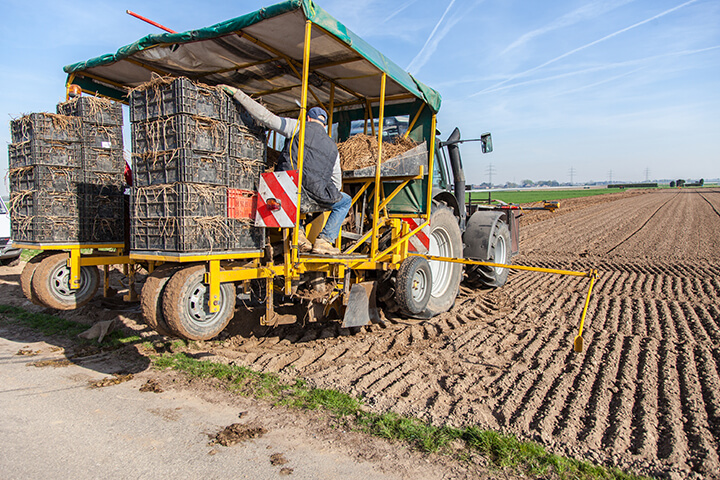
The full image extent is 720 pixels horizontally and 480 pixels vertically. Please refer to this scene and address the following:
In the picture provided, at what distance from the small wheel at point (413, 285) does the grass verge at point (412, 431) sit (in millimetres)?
1844

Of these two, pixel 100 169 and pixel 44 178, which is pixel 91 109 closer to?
pixel 100 169

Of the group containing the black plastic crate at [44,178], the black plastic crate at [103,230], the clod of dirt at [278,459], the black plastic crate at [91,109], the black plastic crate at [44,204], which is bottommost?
the clod of dirt at [278,459]

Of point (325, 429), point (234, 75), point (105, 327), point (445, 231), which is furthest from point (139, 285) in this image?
point (325, 429)

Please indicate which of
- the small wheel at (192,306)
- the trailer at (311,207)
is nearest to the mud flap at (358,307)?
the trailer at (311,207)

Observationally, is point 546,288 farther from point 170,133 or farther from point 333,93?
point 170,133

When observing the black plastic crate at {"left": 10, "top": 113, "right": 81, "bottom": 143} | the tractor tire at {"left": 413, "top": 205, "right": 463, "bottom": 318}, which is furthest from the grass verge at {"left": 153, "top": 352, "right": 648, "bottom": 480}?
the tractor tire at {"left": 413, "top": 205, "right": 463, "bottom": 318}

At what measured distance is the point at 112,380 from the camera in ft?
13.7

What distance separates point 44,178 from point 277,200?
271 centimetres

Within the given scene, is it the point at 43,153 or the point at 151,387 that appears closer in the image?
the point at 151,387

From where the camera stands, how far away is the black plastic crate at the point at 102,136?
5340mm

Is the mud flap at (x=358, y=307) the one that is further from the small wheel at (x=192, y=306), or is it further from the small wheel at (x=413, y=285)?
the small wheel at (x=192, y=306)

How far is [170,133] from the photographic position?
12.8 ft

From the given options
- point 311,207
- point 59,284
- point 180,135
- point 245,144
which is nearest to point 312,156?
point 311,207

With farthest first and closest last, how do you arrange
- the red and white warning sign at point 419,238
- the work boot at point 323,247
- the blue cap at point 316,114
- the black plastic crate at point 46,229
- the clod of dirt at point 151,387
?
the red and white warning sign at point 419,238 → the black plastic crate at point 46,229 → the blue cap at point 316,114 → the work boot at point 323,247 → the clod of dirt at point 151,387
